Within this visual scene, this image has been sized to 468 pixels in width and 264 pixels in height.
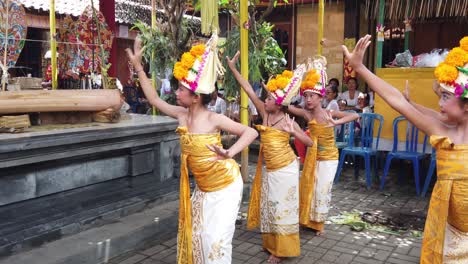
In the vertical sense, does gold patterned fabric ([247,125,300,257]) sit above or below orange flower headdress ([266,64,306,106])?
A: below

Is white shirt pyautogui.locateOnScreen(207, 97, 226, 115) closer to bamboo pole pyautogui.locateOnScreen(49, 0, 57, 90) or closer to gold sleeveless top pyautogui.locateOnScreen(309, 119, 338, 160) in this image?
bamboo pole pyautogui.locateOnScreen(49, 0, 57, 90)

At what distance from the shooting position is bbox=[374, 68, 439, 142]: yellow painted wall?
6.97 meters

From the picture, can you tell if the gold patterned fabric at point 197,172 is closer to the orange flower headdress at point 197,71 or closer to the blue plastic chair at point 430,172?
the orange flower headdress at point 197,71

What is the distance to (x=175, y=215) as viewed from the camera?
16.4 ft

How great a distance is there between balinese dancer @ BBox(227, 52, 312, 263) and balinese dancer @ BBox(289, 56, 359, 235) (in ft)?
2.30

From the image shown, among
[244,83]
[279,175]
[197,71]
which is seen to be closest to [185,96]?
[197,71]

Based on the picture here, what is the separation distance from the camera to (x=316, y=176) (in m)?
5.13

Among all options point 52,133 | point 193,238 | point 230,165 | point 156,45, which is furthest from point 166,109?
point 156,45

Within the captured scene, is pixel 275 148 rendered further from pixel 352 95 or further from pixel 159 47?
pixel 352 95

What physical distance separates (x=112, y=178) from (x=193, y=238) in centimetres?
241

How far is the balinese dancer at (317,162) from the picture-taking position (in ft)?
16.6

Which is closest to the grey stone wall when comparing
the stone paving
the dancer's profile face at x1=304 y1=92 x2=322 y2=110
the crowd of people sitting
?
the stone paving

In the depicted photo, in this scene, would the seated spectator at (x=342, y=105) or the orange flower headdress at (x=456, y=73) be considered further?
the seated spectator at (x=342, y=105)

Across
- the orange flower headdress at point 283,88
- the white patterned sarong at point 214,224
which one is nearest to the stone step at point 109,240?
the white patterned sarong at point 214,224
